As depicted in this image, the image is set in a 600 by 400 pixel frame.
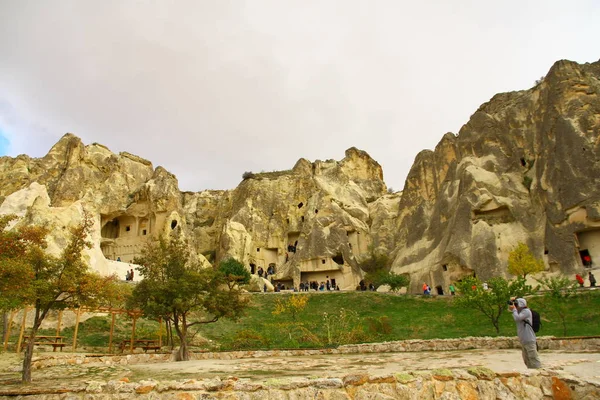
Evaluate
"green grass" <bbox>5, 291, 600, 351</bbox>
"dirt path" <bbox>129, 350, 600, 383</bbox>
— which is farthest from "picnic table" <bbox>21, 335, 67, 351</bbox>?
"dirt path" <bbox>129, 350, 600, 383</bbox>

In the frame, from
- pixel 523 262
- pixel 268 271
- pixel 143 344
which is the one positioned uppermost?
pixel 268 271

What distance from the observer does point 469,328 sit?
20062mm

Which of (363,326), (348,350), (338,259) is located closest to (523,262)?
(363,326)

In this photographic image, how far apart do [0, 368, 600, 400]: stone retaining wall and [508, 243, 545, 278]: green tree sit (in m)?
26.1

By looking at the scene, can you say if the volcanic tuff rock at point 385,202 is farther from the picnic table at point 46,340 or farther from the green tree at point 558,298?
the picnic table at point 46,340

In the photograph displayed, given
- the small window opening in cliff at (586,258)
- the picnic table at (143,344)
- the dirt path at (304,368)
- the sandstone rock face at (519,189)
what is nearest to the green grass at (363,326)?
the picnic table at (143,344)

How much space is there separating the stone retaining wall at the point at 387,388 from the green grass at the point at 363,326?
Result: 11.3 m

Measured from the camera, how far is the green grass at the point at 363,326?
727 inches

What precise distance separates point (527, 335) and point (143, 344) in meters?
17.6

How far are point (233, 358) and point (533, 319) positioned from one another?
11576 millimetres

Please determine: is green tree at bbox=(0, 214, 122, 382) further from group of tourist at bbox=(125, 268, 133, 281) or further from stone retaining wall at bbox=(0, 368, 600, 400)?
group of tourist at bbox=(125, 268, 133, 281)

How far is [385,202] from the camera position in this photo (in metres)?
59.1

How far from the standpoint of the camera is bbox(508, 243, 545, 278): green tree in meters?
29.8

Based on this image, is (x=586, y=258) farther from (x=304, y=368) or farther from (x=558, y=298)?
(x=304, y=368)
